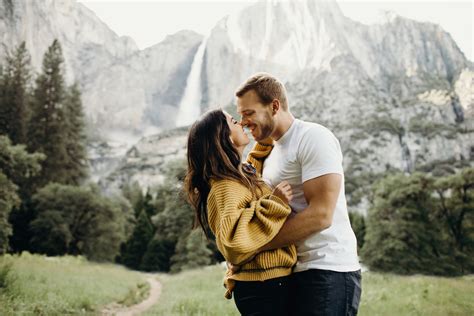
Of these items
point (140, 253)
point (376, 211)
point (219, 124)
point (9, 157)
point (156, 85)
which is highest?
point (156, 85)

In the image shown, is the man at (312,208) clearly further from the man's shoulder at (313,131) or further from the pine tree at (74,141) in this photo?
the pine tree at (74,141)

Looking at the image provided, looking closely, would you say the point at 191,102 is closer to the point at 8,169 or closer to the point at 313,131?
the point at 8,169

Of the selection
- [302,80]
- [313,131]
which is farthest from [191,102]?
[313,131]

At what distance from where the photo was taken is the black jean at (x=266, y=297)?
242 cm

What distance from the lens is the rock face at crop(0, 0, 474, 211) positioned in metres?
111

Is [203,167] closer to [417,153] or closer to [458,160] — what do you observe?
[458,160]

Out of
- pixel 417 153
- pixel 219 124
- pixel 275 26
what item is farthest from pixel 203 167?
pixel 275 26

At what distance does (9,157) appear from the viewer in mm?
16453

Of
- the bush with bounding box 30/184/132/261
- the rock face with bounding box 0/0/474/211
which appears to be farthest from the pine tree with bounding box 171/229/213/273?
the rock face with bounding box 0/0/474/211

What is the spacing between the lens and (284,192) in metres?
2.47

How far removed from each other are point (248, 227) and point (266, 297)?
448mm

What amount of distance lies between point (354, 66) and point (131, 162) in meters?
81.0

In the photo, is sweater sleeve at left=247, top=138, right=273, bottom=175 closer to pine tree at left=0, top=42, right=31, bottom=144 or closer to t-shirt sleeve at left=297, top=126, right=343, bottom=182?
t-shirt sleeve at left=297, top=126, right=343, bottom=182

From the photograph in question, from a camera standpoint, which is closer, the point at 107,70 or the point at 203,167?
the point at 203,167
